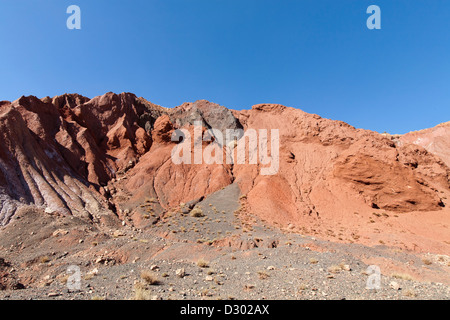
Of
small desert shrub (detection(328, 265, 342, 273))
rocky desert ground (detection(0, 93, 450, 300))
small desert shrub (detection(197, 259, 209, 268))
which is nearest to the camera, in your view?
rocky desert ground (detection(0, 93, 450, 300))

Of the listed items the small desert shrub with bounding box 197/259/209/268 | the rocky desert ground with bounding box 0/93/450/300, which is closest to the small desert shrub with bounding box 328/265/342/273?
the rocky desert ground with bounding box 0/93/450/300

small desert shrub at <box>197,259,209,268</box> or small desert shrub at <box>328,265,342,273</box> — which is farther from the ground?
small desert shrub at <box>328,265,342,273</box>

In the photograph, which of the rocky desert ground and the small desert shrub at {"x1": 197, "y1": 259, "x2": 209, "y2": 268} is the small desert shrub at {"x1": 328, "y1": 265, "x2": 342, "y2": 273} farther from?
the small desert shrub at {"x1": 197, "y1": 259, "x2": 209, "y2": 268}

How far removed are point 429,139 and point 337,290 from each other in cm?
5516

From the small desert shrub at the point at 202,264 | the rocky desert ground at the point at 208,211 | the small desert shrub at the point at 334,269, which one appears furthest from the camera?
the small desert shrub at the point at 202,264

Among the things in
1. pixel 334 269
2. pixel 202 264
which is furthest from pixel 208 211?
pixel 334 269

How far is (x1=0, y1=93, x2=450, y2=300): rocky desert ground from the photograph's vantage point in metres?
9.92

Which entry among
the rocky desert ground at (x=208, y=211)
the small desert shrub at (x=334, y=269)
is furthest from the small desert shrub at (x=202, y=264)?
the small desert shrub at (x=334, y=269)

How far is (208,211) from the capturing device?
26.6 metres

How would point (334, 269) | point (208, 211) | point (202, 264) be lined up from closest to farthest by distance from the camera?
point (334, 269), point (202, 264), point (208, 211)

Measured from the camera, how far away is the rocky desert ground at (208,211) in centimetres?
992

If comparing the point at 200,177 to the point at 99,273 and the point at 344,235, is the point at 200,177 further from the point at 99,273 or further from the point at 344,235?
the point at 99,273

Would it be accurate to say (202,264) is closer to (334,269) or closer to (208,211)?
(334,269)

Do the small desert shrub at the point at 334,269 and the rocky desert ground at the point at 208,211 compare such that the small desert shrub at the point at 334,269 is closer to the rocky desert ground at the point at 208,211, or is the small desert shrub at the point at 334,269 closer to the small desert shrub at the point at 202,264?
the rocky desert ground at the point at 208,211
